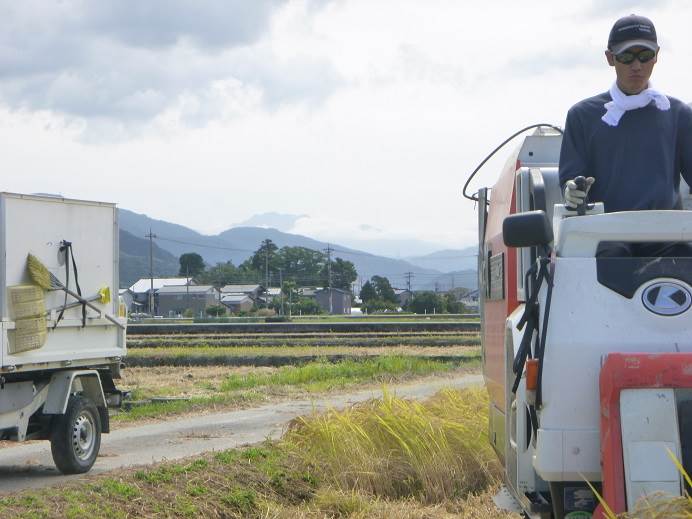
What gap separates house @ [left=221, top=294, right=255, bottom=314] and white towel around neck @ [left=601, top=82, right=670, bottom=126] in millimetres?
125027

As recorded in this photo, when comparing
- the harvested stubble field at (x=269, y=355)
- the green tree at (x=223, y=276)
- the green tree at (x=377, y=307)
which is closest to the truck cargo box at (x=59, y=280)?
the harvested stubble field at (x=269, y=355)

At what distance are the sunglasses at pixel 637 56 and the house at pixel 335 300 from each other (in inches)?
5315

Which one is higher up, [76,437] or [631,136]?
[631,136]

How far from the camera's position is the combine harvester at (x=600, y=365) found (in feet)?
14.0

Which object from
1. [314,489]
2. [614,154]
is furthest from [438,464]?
[614,154]

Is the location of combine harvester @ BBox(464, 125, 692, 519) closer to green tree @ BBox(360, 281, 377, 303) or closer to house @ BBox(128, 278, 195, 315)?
house @ BBox(128, 278, 195, 315)

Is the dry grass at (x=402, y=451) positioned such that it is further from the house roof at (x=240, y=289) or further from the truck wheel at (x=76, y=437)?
the house roof at (x=240, y=289)

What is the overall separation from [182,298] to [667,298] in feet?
451

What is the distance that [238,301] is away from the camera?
135m

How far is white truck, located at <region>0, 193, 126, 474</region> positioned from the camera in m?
11.3

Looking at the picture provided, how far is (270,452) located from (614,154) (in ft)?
20.1

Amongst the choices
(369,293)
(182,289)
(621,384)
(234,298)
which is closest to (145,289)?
(182,289)

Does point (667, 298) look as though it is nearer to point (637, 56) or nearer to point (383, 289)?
point (637, 56)

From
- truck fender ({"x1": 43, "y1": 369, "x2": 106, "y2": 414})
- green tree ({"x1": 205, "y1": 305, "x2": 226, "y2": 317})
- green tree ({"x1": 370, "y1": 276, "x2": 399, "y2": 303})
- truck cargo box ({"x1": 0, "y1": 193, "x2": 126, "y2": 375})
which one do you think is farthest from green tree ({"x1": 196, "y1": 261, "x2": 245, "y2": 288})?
truck fender ({"x1": 43, "y1": 369, "x2": 106, "y2": 414})
